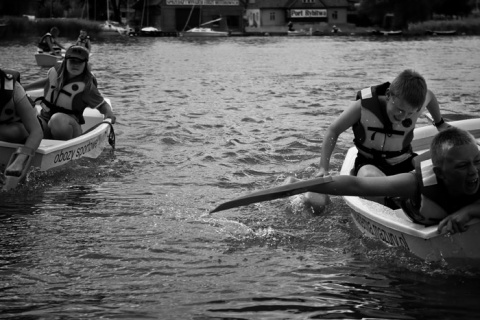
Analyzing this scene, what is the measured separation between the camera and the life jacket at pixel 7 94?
742cm

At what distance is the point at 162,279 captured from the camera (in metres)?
5.37

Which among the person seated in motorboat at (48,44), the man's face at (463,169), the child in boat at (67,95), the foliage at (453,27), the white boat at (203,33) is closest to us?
the man's face at (463,169)

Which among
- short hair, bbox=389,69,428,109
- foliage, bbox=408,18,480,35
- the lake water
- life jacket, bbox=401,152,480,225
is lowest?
foliage, bbox=408,18,480,35

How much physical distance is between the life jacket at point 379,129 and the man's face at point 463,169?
1.69 m

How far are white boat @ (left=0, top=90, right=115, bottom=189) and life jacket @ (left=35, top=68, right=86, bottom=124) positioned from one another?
33 cm

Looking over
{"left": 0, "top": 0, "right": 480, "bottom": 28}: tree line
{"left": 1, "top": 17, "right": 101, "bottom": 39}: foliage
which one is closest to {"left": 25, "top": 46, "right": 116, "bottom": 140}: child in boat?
{"left": 1, "top": 17, "right": 101, "bottom": 39}: foliage

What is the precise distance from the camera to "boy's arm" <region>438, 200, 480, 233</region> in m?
4.79

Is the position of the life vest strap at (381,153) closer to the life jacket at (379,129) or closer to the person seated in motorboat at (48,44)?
the life jacket at (379,129)

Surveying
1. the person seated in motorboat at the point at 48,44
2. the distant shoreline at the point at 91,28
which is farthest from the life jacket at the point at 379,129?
the distant shoreline at the point at 91,28

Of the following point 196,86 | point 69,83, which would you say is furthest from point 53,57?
point 69,83

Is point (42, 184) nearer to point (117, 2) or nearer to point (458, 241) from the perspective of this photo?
point (458, 241)

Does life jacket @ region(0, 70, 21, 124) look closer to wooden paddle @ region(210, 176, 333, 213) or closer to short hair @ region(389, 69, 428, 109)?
wooden paddle @ region(210, 176, 333, 213)

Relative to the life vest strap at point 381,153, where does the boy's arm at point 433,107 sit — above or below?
above

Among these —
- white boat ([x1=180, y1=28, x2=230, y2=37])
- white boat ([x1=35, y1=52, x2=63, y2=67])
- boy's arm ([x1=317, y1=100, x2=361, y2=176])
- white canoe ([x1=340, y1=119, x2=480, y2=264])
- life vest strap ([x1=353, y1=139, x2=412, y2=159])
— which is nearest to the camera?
white canoe ([x1=340, y1=119, x2=480, y2=264])
